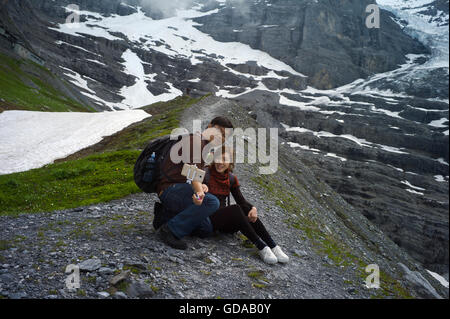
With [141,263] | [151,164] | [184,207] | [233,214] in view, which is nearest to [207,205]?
[184,207]

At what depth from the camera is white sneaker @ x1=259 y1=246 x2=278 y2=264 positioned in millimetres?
7707

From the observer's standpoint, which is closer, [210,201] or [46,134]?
[210,201]

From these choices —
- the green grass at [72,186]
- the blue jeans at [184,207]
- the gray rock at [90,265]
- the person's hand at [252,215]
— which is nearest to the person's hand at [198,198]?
the blue jeans at [184,207]

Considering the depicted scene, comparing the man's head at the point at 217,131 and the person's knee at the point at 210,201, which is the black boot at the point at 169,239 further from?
the man's head at the point at 217,131

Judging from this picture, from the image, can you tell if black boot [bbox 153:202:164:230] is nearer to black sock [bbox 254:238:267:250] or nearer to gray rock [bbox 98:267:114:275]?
gray rock [bbox 98:267:114:275]

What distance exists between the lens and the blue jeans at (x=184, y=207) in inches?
270

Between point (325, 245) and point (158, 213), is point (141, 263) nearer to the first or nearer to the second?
point (158, 213)

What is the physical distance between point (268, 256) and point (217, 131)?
384 cm

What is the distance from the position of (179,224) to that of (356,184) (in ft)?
391

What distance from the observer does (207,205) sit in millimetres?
6902

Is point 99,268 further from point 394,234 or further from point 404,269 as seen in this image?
point 394,234

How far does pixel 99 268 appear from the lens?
18.7ft

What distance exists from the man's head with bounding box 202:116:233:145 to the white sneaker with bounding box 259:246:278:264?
337cm

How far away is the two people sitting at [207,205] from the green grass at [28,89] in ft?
141
